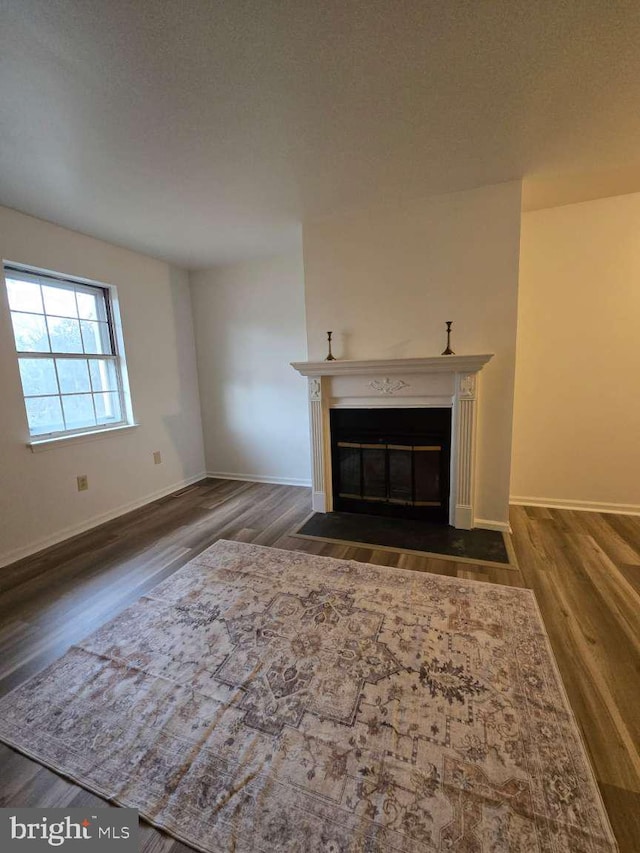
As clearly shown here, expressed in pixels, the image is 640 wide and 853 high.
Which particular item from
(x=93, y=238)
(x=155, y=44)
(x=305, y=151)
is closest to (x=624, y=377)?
(x=305, y=151)

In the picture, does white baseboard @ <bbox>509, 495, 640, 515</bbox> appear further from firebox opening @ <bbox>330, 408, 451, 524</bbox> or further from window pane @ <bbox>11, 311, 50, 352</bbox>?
window pane @ <bbox>11, 311, 50, 352</bbox>

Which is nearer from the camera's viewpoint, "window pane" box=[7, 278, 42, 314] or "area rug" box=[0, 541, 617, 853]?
"area rug" box=[0, 541, 617, 853]

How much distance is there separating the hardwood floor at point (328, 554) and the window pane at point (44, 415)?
3.02 ft

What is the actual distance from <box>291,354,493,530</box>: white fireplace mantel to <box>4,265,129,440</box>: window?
190 cm

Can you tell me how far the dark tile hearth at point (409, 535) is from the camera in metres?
2.30

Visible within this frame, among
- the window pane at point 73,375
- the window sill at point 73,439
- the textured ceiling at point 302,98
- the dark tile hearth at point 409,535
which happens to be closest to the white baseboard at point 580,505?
the dark tile hearth at point 409,535

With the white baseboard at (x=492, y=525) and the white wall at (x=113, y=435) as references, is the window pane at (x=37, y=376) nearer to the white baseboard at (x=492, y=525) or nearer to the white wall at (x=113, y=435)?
the white wall at (x=113, y=435)

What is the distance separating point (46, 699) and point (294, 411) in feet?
9.15

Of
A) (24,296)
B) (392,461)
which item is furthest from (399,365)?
(24,296)

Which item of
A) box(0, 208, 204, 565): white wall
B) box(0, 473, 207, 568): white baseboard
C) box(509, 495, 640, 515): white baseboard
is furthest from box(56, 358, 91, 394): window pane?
box(509, 495, 640, 515): white baseboard

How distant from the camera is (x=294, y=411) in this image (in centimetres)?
369

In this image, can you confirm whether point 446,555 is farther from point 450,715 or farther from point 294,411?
point 294,411

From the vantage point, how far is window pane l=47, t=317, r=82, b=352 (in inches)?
107

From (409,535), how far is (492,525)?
2.18 ft
